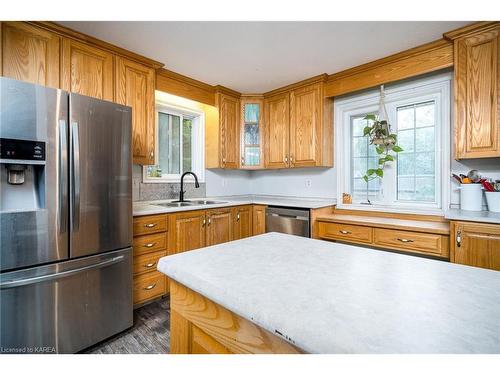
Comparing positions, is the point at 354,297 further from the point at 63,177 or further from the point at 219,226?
the point at 219,226

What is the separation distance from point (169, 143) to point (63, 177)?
1.71 m

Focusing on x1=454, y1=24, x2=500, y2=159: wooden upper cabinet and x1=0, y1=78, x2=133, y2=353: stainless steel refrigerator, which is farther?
x1=454, y1=24, x2=500, y2=159: wooden upper cabinet

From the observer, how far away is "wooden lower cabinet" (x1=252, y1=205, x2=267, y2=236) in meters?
3.06

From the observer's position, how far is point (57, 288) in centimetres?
150

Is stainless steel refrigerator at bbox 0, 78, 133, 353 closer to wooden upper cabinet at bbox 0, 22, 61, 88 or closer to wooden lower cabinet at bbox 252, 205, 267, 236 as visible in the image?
wooden upper cabinet at bbox 0, 22, 61, 88

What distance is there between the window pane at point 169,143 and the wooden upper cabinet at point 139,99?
52cm

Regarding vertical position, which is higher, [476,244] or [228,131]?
[228,131]

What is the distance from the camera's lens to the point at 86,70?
6.74 ft

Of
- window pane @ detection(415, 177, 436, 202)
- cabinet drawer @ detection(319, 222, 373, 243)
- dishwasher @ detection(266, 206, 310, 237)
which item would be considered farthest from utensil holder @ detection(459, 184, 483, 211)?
dishwasher @ detection(266, 206, 310, 237)

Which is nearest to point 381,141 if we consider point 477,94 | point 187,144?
point 477,94

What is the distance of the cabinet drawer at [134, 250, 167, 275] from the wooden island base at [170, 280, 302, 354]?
1483 millimetres

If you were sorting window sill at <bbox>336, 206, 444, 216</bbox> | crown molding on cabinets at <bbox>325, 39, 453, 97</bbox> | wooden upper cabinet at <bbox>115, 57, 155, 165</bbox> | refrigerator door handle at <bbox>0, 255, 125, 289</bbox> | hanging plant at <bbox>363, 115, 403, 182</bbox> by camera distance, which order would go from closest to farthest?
refrigerator door handle at <bbox>0, 255, 125, 289</bbox>
crown molding on cabinets at <bbox>325, 39, 453, 97</bbox>
wooden upper cabinet at <bbox>115, 57, 155, 165</bbox>
window sill at <bbox>336, 206, 444, 216</bbox>
hanging plant at <bbox>363, 115, 403, 182</bbox>

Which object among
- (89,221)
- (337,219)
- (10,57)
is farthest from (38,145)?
(337,219)

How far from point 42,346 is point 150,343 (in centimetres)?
62
